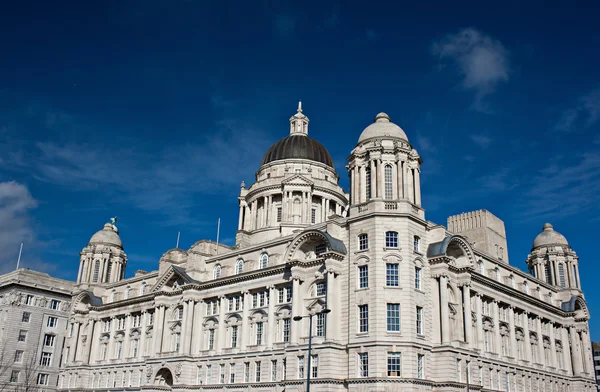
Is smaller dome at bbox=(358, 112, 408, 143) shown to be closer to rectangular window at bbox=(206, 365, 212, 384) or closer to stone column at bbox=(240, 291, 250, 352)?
stone column at bbox=(240, 291, 250, 352)

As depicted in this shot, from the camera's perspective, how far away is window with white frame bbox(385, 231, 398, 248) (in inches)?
2235

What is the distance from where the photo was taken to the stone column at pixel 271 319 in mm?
62875

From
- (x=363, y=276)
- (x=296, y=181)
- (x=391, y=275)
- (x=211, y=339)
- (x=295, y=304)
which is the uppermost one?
(x=296, y=181)

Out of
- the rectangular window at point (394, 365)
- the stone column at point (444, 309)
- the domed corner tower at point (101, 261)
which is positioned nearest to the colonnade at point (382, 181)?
the stone column at point (444, 309)

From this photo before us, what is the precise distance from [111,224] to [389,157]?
6121 centimetres

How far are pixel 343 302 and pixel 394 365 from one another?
25.4 ft

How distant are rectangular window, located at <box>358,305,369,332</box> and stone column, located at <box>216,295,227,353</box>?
19.9m

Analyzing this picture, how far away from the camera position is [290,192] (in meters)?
85.8

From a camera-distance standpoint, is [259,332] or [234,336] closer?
[259,332]

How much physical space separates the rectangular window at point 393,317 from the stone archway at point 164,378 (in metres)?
30.6

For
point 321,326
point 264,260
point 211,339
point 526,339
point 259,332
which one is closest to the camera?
point 321,326

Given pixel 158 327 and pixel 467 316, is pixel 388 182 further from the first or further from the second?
pixel 158 327

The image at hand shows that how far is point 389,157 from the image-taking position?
198 ft

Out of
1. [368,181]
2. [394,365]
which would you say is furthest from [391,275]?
[368,181]
